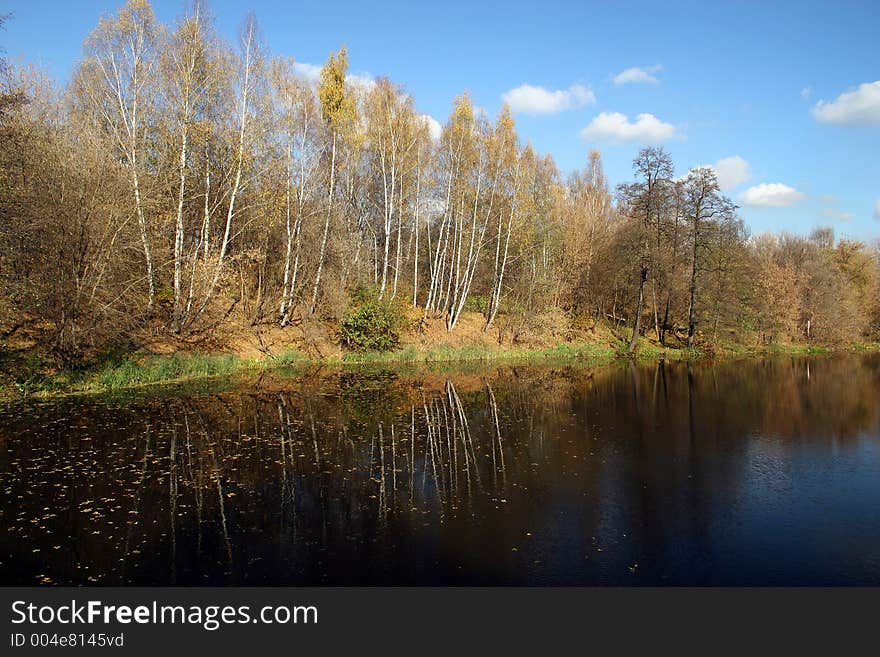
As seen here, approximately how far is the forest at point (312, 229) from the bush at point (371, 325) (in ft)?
0.40

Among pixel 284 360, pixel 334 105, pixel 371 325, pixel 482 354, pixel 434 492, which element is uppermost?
pixel 334 105

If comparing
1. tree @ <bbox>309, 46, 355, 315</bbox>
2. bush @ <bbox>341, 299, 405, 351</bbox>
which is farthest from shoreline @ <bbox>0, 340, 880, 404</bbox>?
tree @ <bbox>309, 46, 355, 315</bbox>

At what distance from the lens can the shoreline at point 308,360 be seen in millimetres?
18302

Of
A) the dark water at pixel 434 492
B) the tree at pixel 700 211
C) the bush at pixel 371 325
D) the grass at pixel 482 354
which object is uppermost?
the tree at pixel 700 211

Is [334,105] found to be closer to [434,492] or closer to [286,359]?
[286,359]

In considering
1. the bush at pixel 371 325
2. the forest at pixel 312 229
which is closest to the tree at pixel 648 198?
the forest at pixel 312 229

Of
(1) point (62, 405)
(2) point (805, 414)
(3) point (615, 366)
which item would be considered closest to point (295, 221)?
(1) point (62, 405)

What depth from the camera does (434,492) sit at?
9.62 metres

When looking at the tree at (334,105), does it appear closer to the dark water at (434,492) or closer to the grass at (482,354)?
the grass at (482,354)

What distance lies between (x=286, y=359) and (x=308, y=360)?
135cm

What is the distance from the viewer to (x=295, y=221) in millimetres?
30297

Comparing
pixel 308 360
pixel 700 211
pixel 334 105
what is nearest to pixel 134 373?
pixel 308 360

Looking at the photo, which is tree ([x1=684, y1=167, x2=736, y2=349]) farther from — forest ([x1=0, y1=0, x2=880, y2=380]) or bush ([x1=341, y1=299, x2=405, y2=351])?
bush ([x1=341, y1=299, x2=405, y2=351])

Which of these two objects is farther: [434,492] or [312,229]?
[312,229]
